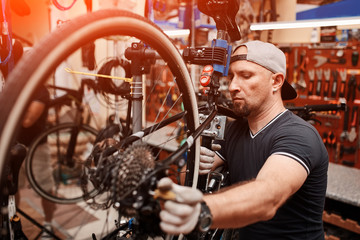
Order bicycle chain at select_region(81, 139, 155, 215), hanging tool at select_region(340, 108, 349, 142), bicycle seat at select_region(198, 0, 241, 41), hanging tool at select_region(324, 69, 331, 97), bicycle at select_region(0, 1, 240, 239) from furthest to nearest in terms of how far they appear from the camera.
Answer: hanging tool at select_region(324, 69, 331, 97) < hanging tool at select_region(340, 108, 349, 142) < bicycle seat at select_region(198, 0, 241, 41) < bicycle chain at select_region(81, 139, 155, 215) < bicycle at select_region(0, 1, 240, 239)

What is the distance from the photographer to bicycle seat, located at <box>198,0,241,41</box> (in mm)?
1181

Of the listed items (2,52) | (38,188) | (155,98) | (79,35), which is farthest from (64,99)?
(79,35)

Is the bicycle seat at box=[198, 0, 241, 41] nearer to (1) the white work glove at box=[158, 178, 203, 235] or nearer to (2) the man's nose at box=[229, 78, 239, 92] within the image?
(2) the man's nose at box=[229, 78, 239, 92]

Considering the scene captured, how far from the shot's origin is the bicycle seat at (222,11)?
3.87 ft

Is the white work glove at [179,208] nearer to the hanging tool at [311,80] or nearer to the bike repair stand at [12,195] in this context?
the bike repair stand at [12,195]

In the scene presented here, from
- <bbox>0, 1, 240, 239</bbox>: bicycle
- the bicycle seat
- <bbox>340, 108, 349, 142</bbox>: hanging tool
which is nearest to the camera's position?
<bbox>0, 1, 240, 239</bbox>: bicycle

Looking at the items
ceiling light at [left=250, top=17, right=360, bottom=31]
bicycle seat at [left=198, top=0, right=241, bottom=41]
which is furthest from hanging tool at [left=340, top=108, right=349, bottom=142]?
bicycle seat at [left=198, top=0, right=241, bottom=41]

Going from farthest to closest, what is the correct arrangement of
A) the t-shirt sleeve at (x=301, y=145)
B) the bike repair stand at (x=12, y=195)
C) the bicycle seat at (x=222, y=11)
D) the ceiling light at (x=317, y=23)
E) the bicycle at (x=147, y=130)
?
1. the ceiling light at (x=317, y=23)
2. the bike repair stand at (x=12, y=195)
3. the bicycle seat at (x=222, y=11)
4. the t-shirt sleeve at (x=301, y=145)
5. the bicycle at (x=147, y=130)

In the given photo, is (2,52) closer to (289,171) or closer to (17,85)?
(17,85)

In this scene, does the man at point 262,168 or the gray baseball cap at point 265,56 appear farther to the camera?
the gray baseball cap at point 265,56

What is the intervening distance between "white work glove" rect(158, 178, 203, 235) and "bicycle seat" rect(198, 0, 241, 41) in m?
0.81

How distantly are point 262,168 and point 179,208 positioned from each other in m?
0.44

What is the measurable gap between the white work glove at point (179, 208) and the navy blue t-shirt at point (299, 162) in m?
0.50

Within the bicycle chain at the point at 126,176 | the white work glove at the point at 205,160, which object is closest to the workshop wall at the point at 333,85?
the white work glove at the point at 205,160
